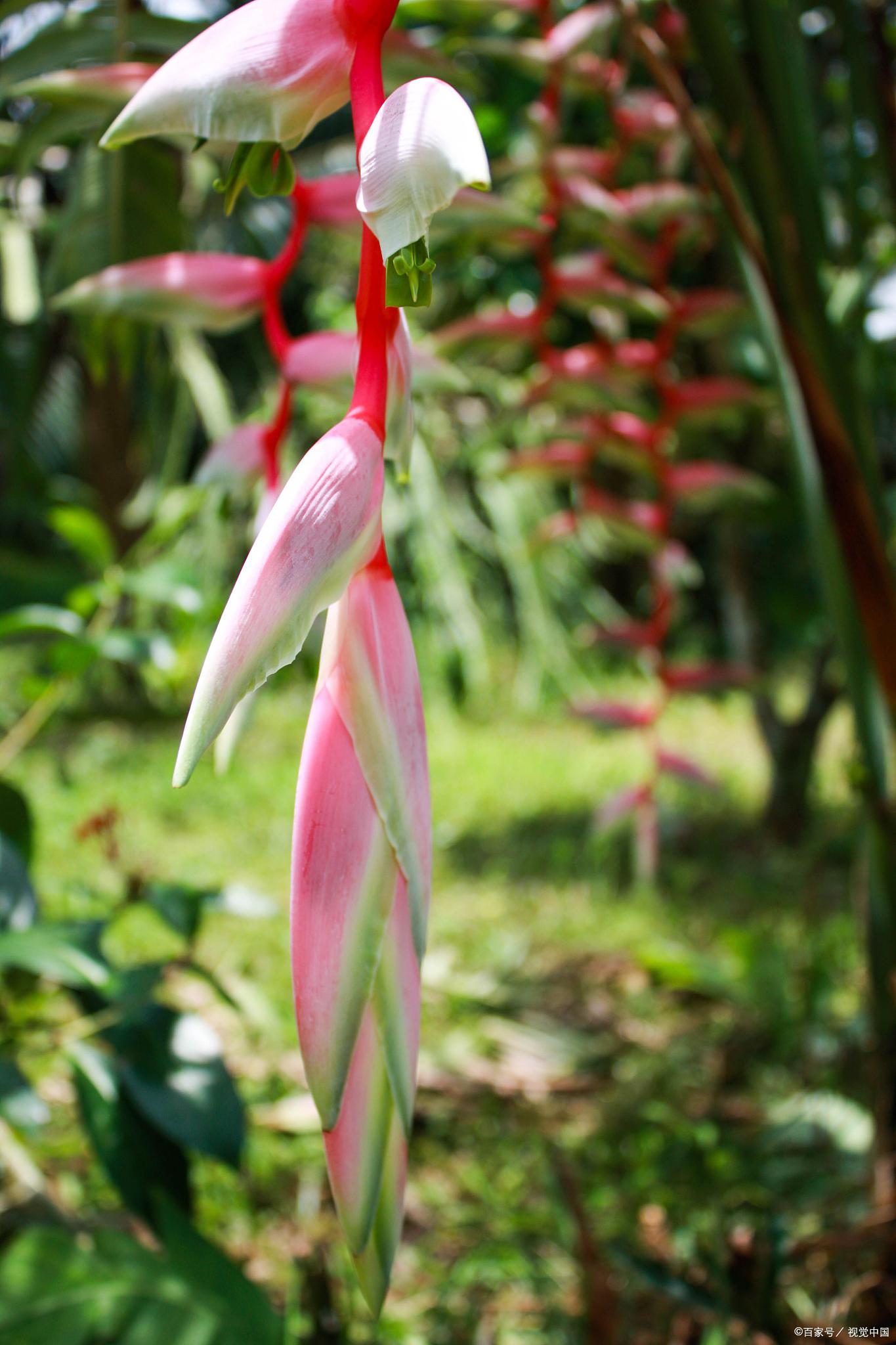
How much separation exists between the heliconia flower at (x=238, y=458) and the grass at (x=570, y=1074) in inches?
9.0

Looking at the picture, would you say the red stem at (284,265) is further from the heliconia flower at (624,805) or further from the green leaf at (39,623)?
the heliconia flower at (624,805)

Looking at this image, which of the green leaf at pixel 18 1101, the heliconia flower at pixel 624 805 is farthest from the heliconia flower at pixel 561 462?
the green leaf at pixel 18 1101

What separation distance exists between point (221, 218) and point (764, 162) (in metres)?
0.45

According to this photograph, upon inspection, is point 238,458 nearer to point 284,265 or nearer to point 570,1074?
point 284,265

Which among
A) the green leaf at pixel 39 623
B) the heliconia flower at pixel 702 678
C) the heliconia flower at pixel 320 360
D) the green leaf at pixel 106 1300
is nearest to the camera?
the heliconia flower at pixel 320 360

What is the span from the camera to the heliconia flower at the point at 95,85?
32cm

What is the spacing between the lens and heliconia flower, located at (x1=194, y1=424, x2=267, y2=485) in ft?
1.09

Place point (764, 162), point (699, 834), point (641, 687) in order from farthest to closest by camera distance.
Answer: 1. point (641, 687)
2. point (699, 834)
3. point (764, 162)

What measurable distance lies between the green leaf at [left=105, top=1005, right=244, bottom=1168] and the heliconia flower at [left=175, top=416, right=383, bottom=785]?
338 mm

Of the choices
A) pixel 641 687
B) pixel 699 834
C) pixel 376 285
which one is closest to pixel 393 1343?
pixel 376 285

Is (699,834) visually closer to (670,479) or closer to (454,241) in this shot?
(670,479)

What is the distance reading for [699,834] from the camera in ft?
6.01

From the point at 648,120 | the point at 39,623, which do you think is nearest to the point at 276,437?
the point at 39,623

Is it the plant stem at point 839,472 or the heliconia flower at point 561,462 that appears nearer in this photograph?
the plant stem at point 839,472
